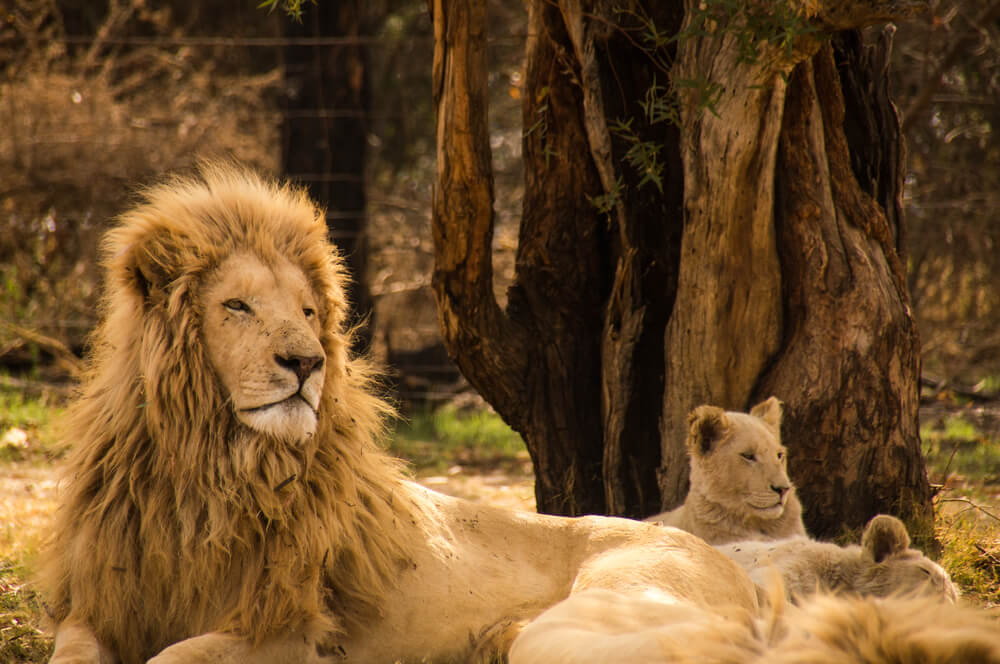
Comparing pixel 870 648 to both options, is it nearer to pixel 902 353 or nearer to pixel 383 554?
pixel 383 554

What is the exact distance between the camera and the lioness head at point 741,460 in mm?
4395

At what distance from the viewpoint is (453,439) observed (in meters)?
9.11

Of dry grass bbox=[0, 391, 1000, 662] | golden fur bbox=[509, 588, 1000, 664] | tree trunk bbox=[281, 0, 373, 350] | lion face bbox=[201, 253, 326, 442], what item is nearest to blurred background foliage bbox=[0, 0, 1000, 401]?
tree trunk bbox=[281, 0, 373, 350]

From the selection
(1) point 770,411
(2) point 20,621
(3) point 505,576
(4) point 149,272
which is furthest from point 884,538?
(2) point 20,621

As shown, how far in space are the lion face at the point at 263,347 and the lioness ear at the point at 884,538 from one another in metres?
2.07

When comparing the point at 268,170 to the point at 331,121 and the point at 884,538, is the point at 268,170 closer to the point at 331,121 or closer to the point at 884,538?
the point at 331,121

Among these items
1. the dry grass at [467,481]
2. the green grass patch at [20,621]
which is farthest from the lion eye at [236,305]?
the green grass patch at [20,621]

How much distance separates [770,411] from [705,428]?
0.33 meters

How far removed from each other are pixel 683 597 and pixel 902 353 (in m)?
2.28

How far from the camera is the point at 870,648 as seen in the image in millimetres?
1983

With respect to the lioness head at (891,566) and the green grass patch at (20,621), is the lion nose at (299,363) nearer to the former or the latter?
the green grass patch at (20,621)

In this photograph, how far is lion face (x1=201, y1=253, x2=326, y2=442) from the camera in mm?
2992

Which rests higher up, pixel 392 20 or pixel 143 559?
pixel 392 20

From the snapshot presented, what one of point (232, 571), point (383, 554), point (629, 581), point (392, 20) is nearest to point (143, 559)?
point (232, 571)
